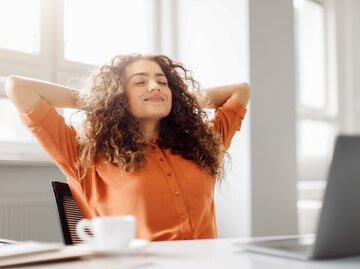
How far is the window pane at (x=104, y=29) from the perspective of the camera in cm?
294

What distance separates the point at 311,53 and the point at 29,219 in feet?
10.8

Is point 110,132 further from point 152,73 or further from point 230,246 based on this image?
point 230,246

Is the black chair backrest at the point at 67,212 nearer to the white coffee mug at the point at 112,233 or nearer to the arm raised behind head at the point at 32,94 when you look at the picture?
the arm raised behind head at the point at 32,94

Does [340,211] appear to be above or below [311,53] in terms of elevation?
below

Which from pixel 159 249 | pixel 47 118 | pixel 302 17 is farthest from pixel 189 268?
pixel 302 17

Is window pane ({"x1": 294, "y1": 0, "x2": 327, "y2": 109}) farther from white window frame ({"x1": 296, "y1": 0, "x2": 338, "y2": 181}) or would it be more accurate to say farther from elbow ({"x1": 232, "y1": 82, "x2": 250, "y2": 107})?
elbow ({"x1": 232, "y1": 82, "x2": 250, "y2": 107})

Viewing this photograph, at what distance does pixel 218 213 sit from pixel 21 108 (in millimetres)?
1627

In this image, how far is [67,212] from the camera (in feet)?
5.39

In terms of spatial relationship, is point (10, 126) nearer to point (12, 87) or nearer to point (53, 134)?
point (12, 87)

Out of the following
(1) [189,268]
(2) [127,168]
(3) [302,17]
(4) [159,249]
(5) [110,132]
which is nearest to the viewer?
(1) [189,268]

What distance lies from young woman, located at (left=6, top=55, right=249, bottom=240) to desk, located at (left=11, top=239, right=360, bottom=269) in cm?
71

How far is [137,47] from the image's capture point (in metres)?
3.29

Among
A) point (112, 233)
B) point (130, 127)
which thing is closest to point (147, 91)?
point (130, 127)

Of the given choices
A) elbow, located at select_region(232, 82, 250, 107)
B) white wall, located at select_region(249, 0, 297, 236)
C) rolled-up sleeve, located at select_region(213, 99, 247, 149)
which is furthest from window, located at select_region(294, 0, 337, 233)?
rolled-up sleeve, located at select_region(213, 99, 247, 149)
